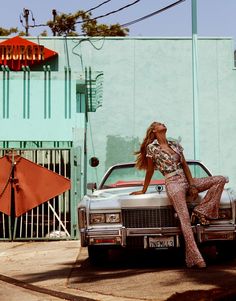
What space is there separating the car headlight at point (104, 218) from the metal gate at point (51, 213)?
583 centimetres

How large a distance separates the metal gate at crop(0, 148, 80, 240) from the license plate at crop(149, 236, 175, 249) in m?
6.11

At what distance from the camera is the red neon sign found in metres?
19.9

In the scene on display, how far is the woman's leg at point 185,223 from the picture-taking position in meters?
7.48

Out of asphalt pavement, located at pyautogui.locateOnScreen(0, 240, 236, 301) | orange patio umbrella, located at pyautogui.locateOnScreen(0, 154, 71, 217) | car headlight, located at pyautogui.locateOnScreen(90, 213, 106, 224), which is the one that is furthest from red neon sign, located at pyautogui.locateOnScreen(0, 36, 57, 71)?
car headlight, located at pyautogui.locateOnScreen(90, 213, 106, 224)

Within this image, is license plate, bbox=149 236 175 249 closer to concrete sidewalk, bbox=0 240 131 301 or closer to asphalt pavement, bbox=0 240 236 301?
asphalt pavement, bbox=0 240 236 301

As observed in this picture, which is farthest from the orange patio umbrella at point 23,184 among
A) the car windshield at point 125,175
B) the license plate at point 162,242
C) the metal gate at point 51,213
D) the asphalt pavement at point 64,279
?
the license plate at point 162,242

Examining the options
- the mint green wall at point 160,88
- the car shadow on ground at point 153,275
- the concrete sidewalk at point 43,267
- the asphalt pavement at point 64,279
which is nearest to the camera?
the car shadow on ground at point 153,275

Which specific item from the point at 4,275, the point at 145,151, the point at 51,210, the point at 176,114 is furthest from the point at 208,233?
the point at 176,114

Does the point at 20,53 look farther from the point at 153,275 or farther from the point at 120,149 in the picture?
the point at 153,275

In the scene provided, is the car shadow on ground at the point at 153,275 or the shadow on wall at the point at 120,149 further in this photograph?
the shadow on wall at the point at 120,149

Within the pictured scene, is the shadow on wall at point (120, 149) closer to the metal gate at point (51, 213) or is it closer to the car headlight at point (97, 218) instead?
the metal gate at point (51, 213)

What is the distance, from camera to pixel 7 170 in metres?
13.6

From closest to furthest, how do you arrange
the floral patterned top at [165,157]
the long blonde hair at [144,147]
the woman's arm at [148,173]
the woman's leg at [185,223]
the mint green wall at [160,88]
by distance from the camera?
1. the woman's leg at [185,223]
2. the floral patterned top at [165,157]
3. the woman's arm at [148,173]
4. the long blonde hair at [144,147]
5. the mint green wall at [160,88]

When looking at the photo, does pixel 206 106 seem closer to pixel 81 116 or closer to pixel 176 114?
pixel 176 114
